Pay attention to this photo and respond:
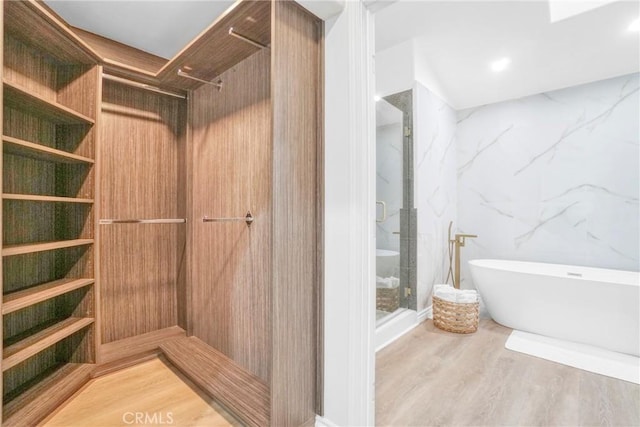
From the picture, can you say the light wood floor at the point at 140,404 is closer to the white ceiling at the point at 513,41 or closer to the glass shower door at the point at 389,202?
the glass shower door at the point at 389,202

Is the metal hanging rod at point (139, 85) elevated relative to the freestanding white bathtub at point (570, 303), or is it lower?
elevated

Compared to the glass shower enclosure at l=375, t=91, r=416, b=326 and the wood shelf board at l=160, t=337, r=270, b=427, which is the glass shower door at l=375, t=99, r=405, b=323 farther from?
the wood shelf board at l=160, t=337, r=270, b=427

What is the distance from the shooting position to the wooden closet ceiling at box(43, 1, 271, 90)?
1468mm

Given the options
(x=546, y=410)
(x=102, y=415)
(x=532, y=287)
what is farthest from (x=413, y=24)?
(x=102, y=415)

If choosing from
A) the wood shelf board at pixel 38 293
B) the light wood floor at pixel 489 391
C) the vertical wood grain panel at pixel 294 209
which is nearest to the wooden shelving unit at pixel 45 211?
the wood shelf board at pixel 38 293

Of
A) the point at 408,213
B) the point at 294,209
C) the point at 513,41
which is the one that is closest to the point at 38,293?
the point at 294,209

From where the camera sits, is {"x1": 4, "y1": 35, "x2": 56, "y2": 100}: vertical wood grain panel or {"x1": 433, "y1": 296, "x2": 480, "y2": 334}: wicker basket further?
{"x1": 433, "y1": 296, "x2": 480, "y2": 334}: wicker basket

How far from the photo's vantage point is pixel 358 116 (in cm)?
131

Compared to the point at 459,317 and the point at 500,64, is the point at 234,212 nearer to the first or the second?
the point at 459,317

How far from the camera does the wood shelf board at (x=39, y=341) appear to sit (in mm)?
1363

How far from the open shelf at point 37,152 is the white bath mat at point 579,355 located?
319 centimetres

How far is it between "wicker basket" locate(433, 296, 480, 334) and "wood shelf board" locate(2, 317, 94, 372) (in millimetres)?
2620

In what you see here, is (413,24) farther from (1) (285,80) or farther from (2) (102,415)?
(2) (102,415)

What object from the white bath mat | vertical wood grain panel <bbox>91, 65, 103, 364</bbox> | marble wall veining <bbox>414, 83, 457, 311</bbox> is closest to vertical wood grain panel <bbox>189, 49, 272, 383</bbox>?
vertical wood grain panel <bbox>91, 65, 103, 364</bbox>
